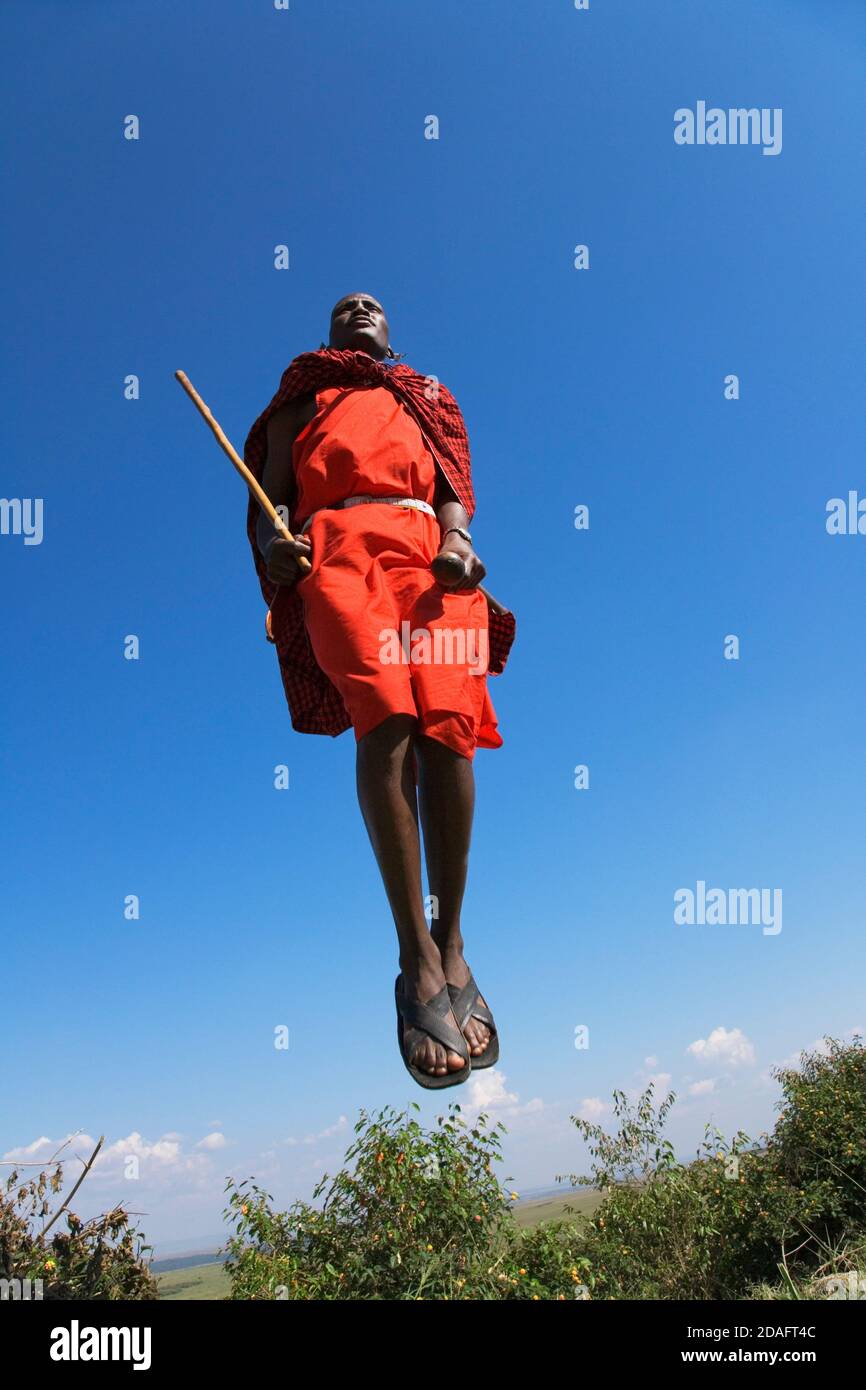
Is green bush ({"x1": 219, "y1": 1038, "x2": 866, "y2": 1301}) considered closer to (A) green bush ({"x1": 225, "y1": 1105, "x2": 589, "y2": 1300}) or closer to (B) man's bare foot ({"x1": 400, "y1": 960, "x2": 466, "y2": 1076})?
(A) green bush ({"x1": 225, "y1": 1105, "x2": 589, "y2": 1300})

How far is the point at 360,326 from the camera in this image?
407 cm

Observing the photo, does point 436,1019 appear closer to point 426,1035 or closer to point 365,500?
point 426,1035

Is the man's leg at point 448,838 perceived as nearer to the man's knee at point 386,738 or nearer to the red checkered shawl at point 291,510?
the man's knee at point 386,738

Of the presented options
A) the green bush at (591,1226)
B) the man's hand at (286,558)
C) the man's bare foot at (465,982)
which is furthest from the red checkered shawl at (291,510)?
the green bush at (591,1226)

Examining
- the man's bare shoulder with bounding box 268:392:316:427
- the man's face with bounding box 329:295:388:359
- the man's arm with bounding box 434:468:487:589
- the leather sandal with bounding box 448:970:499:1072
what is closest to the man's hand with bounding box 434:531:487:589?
the man's arm with bounding box 434:468:487:589

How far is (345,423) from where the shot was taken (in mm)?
3494

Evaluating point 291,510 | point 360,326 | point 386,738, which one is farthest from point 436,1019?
point 360,326

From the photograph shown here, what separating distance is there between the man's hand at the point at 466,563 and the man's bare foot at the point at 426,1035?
141 centimetres

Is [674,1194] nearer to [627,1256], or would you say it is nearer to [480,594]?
[627,1256]

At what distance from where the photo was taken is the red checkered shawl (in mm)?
3615

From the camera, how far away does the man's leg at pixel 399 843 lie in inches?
112
